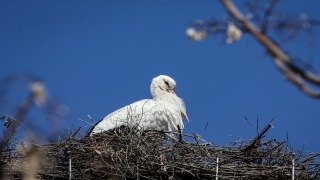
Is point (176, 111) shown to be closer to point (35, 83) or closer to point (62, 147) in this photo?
point (62, 147)

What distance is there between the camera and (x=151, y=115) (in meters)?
5.05

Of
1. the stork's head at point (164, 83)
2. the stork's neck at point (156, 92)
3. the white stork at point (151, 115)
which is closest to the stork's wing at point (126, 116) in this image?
the white stork at point (151, 115)

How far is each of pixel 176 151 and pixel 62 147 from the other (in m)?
0.93

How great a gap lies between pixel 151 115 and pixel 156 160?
0.98 m

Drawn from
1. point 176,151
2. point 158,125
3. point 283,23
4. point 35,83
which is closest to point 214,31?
point 283,23

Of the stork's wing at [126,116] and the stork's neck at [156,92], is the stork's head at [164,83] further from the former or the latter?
the stork's wing at [126,116]

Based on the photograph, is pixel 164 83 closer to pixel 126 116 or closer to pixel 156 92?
pixel 156 92

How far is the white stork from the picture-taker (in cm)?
486

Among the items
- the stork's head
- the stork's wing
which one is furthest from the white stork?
the stork's head

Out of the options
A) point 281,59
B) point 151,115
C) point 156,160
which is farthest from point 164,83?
point 281,59

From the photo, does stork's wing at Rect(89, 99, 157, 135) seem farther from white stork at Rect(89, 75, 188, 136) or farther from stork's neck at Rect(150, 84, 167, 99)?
stork's neck at Rect(150, 84, 167, 99)

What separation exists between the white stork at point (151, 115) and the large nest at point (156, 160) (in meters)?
0.39

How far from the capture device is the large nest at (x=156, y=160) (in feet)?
13.4

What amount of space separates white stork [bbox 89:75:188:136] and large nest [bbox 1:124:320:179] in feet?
1.27
